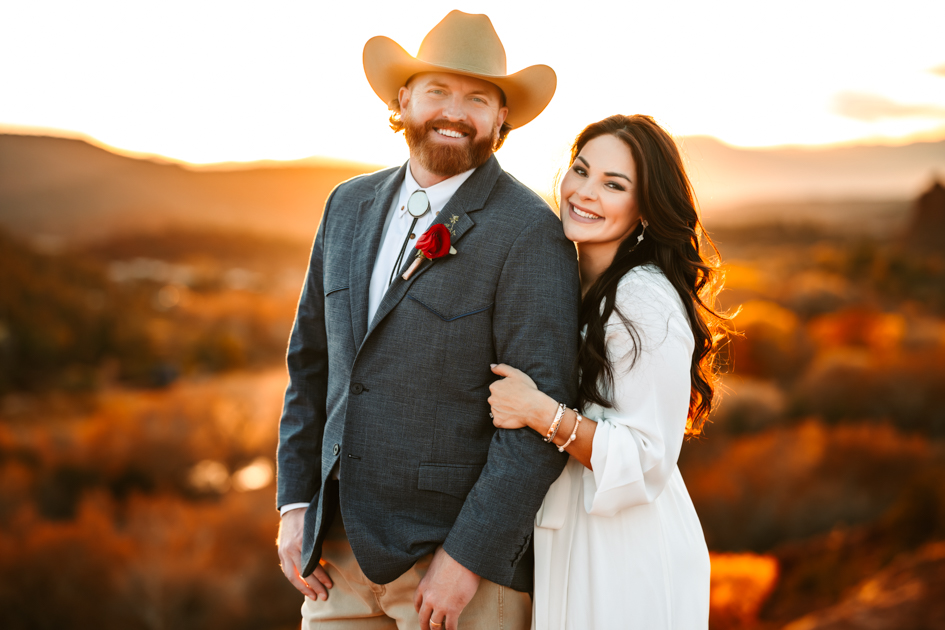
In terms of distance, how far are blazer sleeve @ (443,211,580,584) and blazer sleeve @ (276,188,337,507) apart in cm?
57

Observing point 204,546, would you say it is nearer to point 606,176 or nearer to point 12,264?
point 12,264

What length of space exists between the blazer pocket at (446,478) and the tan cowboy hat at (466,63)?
0.97 meters

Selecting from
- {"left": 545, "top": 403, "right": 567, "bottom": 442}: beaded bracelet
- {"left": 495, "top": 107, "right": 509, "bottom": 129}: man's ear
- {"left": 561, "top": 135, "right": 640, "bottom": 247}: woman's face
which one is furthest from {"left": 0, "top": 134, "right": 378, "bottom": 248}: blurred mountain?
{"left": 545, "top": 403, "right": 567, "bottom": 442}: beaded bracelet

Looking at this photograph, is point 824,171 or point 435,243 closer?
point 435,243

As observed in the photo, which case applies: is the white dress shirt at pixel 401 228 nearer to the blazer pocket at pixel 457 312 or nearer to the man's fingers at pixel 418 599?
the blazer pocket at pixel 457 312

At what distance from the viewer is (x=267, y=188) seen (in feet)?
19.1

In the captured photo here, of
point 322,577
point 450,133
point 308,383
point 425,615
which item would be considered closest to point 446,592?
point 425,615

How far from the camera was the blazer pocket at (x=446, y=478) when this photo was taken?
1479mm

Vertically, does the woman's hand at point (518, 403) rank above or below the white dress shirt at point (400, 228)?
below

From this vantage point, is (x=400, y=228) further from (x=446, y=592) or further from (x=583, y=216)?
(x=446, y=592)

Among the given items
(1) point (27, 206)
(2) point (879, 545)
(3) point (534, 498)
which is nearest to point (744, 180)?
(2) point (879, 545)

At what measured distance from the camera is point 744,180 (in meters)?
6.62

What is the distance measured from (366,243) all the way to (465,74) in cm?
50

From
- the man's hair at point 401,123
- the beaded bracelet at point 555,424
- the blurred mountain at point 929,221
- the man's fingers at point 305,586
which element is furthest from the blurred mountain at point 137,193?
the blurred mountain at point 929,221
